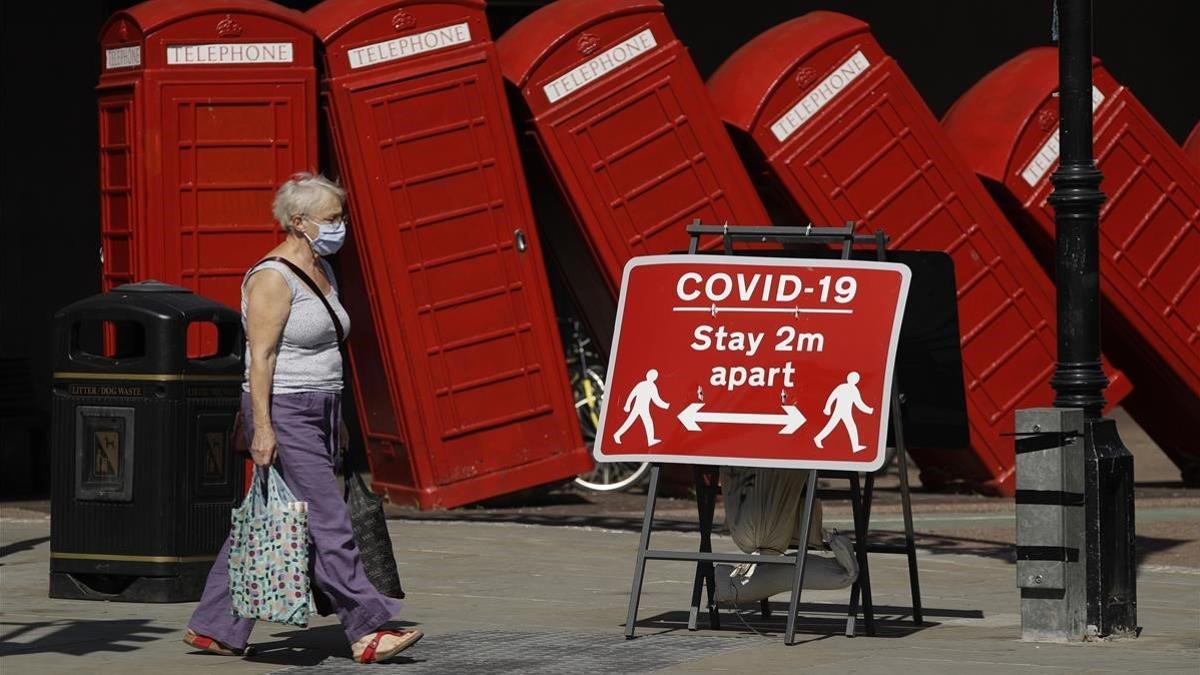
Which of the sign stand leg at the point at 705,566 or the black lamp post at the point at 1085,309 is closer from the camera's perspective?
the black lamp post at the point at 1085,309

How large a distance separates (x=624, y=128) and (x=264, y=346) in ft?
18.5

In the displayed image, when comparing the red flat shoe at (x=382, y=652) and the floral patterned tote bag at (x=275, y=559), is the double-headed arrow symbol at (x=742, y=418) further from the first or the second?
the floral patterned tote bag at (x=275, y=559)

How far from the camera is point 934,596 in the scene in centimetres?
969

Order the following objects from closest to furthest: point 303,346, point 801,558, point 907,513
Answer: point 303,346 < point 801,558 < point 907,513

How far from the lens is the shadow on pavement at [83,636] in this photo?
7.88 meters

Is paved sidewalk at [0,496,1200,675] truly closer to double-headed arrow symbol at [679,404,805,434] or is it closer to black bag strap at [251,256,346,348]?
double-headed arrow symbol at [679,404,805,434]

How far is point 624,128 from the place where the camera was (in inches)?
506

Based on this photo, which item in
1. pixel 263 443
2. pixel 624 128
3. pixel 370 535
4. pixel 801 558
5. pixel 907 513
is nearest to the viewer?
pixel 263 443

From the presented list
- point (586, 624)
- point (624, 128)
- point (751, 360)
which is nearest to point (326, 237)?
point (751, 360)

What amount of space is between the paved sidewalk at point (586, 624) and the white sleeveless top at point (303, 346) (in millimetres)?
974

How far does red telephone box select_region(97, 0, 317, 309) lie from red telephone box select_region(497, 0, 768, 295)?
1390mm

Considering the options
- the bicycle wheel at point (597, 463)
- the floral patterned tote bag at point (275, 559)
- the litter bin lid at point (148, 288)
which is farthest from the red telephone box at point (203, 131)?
the floral patterned tote bag at point (275, 559)

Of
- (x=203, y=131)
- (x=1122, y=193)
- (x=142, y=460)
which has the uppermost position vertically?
(x=203, y=131)

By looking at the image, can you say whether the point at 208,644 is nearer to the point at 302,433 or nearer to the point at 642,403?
the point at 302,433
